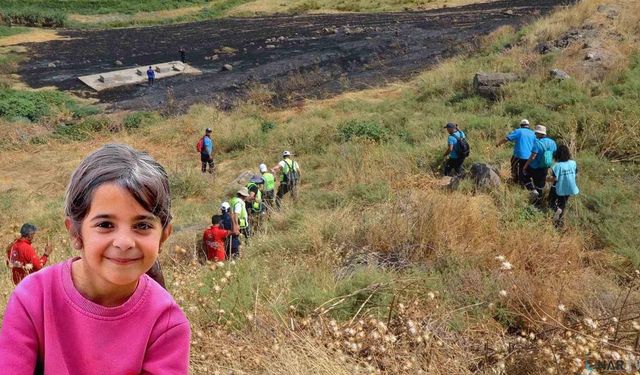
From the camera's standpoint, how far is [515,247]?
17.6 ft

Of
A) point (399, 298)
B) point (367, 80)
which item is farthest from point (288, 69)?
point (399, 298)

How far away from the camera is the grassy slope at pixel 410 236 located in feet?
10.2

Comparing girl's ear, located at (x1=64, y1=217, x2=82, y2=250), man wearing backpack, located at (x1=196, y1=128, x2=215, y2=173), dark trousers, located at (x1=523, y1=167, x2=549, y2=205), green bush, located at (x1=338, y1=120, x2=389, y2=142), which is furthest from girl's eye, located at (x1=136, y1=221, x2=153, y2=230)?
man wearing backpack, located at (x1=196, y1=128, x2=215, y2=173)

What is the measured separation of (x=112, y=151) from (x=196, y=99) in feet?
66.3

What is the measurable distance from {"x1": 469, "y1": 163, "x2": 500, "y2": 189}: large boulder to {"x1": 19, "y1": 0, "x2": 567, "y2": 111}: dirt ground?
11470 mm

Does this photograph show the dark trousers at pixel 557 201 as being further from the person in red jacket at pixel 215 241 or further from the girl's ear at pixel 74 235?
the girl's ear at pixel 74 235

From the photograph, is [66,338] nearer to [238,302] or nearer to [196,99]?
[238,302]

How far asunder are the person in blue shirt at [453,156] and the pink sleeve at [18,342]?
27.9ft

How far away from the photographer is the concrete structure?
24.0 m

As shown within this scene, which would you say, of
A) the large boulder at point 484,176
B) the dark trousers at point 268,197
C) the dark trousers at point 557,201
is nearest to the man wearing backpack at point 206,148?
the dark trousers at point 268,197

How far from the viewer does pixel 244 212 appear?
7.69 metres

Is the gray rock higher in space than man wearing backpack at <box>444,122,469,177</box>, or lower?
higher

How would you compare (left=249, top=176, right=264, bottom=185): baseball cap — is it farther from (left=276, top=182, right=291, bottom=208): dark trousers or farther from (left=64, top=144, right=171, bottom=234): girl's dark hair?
(left=64, top=144, right=171, bottom=234): girl's dark hair

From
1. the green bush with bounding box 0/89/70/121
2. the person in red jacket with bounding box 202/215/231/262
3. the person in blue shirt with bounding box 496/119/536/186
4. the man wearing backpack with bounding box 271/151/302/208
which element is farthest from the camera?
the green bush with bounding box 0/89/70/121
